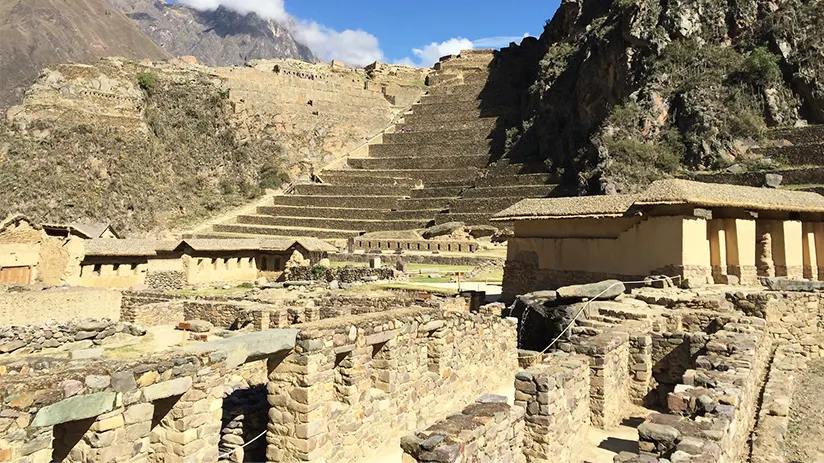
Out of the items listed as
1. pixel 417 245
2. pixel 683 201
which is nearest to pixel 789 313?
pixel 683 201

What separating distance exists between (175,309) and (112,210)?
1304 inches

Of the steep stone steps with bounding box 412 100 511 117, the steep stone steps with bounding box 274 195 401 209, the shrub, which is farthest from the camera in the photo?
the steep stone steps with bounding box 412 100 511 117

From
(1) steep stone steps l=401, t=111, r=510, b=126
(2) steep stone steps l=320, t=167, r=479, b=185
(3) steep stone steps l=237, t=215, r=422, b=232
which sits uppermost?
(1) steep stone steps l=401, t=111, r=510, b=126

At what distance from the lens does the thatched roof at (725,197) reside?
45.0 feet

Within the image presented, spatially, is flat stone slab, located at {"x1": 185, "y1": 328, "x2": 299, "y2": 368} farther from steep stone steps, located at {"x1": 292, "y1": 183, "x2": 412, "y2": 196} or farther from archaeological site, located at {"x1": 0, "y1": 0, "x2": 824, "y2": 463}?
steep stone steps, located at {"x1": 292, "y1": 183, "x2": 412, "y2": 196}

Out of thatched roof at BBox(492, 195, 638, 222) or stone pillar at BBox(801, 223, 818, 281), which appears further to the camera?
thatched roof at BBox(492, 195, 638, 222)

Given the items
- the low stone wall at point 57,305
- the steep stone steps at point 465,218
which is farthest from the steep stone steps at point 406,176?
the low stone wall at point 57,305

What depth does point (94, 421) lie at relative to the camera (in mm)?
4344

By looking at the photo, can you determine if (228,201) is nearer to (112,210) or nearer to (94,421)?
(112,210)

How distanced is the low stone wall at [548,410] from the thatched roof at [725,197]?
8.22 meters

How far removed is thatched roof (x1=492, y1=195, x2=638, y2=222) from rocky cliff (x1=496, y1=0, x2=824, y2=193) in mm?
18999

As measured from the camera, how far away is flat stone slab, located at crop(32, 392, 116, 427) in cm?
401

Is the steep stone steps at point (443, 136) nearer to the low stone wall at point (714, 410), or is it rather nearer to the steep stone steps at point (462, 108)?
the steep stone steps at point (462, 108)

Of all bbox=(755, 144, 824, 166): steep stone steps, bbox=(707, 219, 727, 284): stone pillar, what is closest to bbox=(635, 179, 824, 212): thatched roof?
bbox=(707, 219, 727, 284): stone pillar
